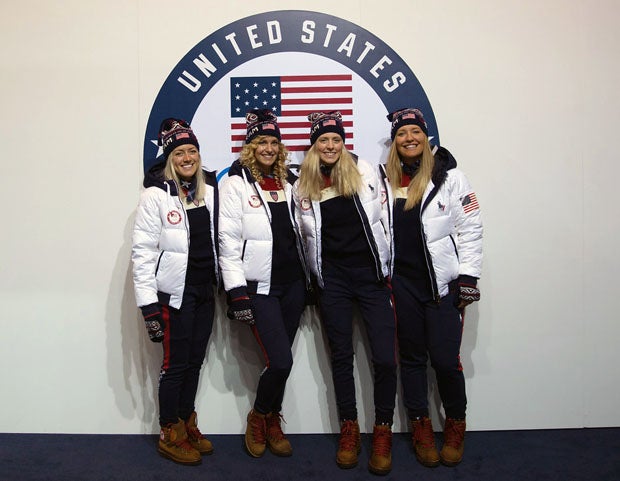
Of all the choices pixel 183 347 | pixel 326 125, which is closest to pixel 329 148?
pixel 326 125

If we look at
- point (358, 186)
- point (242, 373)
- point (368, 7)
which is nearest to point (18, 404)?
point (242, 373)

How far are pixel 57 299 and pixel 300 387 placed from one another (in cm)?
150

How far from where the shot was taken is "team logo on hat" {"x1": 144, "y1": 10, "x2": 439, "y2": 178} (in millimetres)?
3174

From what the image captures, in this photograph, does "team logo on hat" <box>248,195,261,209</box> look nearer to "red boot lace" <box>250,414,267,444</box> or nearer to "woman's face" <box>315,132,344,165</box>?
"woman's face" <box>315,132,344,165</box>

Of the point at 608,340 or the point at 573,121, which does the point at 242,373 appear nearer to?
the point at 608,340

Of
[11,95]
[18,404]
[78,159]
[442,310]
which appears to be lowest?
[18,404]

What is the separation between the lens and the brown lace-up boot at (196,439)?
9.74 feet

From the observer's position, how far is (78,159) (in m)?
3.23

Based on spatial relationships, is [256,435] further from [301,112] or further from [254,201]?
[301,112]

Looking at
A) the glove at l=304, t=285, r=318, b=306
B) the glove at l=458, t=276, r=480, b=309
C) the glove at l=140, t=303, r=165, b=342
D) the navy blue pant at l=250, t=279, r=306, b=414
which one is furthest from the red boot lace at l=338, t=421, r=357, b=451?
the glove at l=140, t=303, r=165, b=342

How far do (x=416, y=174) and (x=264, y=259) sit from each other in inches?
34.9

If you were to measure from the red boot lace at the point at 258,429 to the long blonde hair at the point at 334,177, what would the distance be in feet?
3.92

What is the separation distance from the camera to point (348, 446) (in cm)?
285

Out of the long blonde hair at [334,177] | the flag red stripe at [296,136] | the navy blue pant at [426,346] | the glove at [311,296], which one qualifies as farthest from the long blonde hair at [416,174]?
the glove at [311,296]
